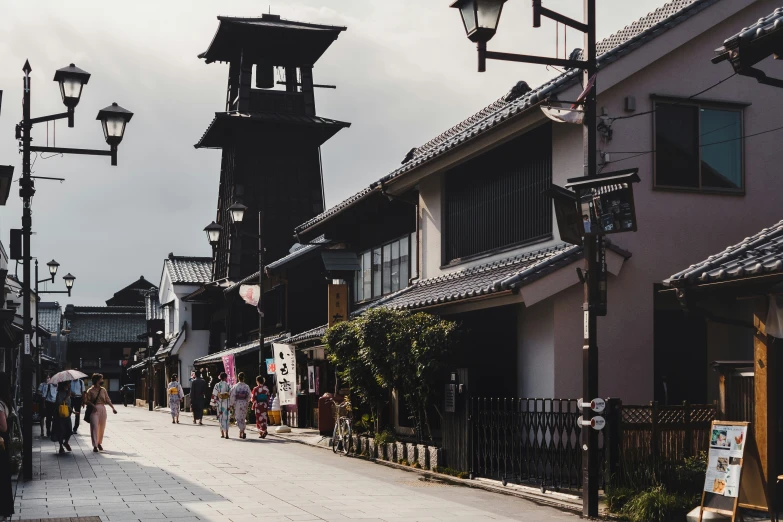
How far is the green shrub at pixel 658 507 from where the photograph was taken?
36.9 ft

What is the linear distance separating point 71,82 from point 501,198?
8.24 meters

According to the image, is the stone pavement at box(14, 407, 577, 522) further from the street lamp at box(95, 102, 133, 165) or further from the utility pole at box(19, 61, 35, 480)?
the street lamp at box(95, 102, 133, 165)

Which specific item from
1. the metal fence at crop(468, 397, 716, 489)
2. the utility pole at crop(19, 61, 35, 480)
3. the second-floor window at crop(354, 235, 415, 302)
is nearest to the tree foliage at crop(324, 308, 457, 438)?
the metal fence at crop(468, 397, 716, 489)

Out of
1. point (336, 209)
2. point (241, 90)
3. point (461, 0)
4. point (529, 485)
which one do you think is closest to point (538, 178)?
point (529, 485)

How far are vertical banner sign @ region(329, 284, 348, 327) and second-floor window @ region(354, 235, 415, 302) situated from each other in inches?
56.3

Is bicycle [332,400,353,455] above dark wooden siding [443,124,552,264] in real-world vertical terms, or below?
below

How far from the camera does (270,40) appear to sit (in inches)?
1802

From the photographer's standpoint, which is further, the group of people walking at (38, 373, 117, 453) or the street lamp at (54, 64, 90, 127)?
the group of people walking at (38, 373, 117, 453)

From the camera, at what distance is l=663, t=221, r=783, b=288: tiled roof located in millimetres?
10609

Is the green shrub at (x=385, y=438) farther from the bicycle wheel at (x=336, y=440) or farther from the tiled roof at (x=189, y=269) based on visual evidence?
the tiled roof at (x=189, y=269)

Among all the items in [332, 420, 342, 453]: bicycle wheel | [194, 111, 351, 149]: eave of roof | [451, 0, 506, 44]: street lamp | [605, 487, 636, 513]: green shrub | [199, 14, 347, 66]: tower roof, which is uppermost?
[199, 14, 347, 66]: tower roof

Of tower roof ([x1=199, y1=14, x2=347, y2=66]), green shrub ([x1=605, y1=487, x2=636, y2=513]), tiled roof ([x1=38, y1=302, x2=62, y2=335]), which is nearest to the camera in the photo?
green shrub ([x1=605, y1=487, x2=636, y2=513])

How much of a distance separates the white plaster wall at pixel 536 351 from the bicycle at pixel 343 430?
562 centimetres

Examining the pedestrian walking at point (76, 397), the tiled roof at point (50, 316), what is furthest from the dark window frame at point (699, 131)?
the tiled roof at point (50, 316)
